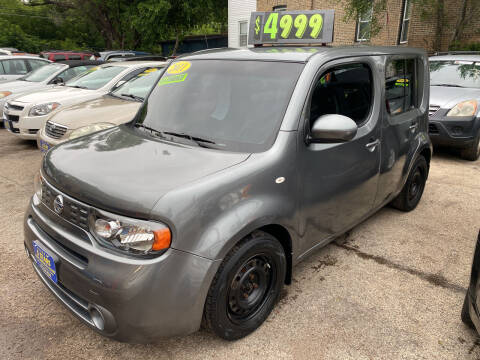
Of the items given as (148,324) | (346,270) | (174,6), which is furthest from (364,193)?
(174,6)

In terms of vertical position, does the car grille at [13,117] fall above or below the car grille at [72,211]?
below

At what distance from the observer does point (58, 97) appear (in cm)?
629

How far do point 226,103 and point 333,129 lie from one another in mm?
789

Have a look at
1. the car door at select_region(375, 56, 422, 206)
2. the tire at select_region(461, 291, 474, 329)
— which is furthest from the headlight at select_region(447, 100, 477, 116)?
the tire at select_region(461, 291, 474, 329)

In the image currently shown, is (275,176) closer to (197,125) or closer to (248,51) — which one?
(197,125)

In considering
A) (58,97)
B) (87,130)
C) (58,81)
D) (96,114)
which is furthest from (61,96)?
(87,130)

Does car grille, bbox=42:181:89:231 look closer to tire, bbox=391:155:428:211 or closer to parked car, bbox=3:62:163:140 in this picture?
tire, bbox=391:155:428:211

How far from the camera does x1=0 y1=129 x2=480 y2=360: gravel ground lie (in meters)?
2.27

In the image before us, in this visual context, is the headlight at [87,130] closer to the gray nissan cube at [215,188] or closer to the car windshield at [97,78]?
the gray nissan cube at [215,188]

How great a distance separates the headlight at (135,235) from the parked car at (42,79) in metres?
6.84

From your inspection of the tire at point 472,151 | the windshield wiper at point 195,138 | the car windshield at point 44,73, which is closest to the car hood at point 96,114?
the windshield wiper at point 195,138

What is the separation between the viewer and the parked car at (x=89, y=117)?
185 inches

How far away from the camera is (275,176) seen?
2.23 metres

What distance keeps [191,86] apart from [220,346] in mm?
1905
